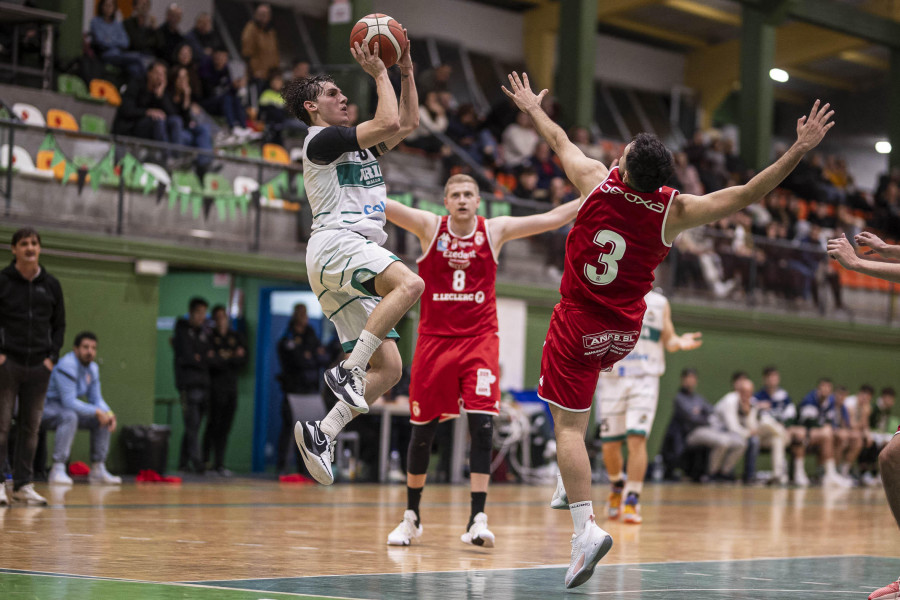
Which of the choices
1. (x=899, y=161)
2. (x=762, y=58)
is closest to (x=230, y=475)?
(x=762, y=58)

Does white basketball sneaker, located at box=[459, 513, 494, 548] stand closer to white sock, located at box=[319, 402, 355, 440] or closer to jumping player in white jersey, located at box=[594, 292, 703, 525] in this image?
white sock, located at box=[319, 402, 355, 440]

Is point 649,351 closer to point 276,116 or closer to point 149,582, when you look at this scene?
point 149,582

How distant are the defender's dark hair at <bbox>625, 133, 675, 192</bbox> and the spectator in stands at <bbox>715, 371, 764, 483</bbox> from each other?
44.6ft

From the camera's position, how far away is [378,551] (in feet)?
22.4

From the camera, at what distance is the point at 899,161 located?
27.9 meters

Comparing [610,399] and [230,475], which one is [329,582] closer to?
[610,399]

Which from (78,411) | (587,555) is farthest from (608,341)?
(78,411)

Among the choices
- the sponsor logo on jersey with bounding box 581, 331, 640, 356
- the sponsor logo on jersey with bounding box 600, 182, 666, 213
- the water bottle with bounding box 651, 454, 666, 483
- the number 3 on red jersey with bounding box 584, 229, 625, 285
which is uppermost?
the sponsor logo on jersey with bounding box 600, 182, 666, 213

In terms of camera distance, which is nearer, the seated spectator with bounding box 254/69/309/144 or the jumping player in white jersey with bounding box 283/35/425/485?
the jumping player in white jersey with bounding box 283/35/425/485

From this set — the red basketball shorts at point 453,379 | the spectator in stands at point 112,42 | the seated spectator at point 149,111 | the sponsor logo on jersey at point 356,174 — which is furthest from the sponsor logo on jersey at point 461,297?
the spectator in stands at point 112,42

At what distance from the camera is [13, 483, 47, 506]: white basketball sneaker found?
9.15m

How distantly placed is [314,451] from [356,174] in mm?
1553

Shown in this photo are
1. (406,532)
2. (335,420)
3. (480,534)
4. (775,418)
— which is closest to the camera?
(335,420)

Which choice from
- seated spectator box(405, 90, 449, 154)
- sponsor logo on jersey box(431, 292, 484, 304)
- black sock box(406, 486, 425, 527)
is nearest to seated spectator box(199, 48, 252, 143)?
seated spectator box(405, 90, 449, 154)
